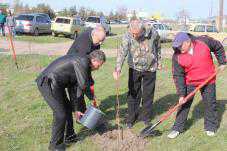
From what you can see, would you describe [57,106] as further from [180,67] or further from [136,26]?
[180,67]

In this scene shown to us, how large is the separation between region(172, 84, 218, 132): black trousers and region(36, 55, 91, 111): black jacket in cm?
176

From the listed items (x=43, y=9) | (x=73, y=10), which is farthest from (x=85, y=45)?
(x=73, y=10)

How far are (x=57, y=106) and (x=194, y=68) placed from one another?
6.61ft

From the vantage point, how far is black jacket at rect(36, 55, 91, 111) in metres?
5.50

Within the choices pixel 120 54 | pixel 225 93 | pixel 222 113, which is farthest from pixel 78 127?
pixel 225 93

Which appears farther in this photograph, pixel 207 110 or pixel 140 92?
pixel 140 92

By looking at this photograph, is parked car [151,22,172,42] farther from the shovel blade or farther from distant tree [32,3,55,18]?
distant tree [32,3,55,18]

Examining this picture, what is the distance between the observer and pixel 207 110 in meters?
6.59

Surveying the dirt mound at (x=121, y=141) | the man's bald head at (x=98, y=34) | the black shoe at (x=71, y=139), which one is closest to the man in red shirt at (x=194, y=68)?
the dirt mound at (x=121, y=141)

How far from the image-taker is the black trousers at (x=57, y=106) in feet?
18.9

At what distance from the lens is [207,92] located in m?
6.44

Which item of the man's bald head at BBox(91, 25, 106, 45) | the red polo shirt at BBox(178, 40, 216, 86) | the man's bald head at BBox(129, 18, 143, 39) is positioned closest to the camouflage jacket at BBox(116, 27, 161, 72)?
the man's bald head at BBox(129, 18, 143, 39)

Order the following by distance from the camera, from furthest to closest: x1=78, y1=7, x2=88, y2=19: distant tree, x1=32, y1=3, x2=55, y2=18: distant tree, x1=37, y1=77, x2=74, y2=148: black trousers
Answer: x1=78, y1=7, x2=88, y2=19: distant tree
x1=32, y1=3, x2=55, y2=18: distant tree
x1=37, y1=77, x2=74, y2=148: black trousers

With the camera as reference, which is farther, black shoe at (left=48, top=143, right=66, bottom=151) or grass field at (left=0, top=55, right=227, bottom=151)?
grass field at (left=0, top=55, right=227, bottom=151)
